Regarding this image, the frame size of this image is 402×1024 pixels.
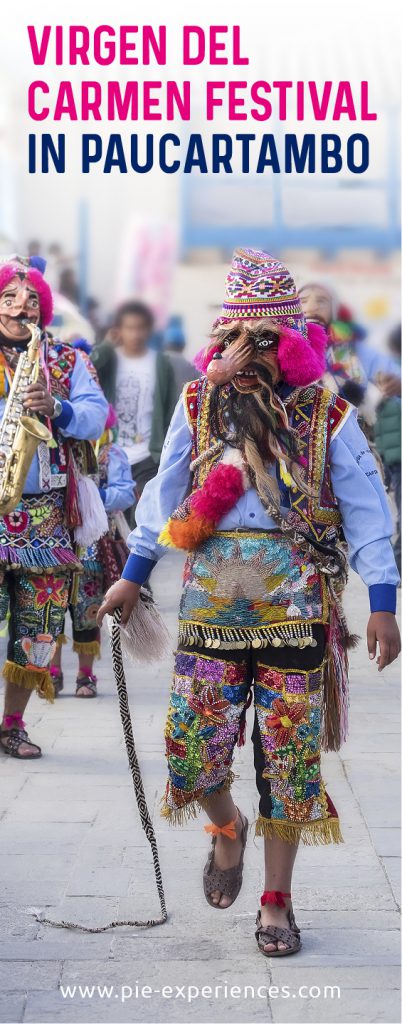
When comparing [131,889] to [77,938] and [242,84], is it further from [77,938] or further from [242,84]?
[242,84]

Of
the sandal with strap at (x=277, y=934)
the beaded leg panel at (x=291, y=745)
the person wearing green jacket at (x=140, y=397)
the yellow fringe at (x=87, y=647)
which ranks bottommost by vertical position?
the yellow fringe at (x=87, y=647)

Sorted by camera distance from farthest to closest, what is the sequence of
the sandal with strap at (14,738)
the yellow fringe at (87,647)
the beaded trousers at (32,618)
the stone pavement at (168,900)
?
the yellow fringe at (87,647)
the sandal with strap at (14,738)
the beaded trousers at (32,618)
the stone pavement at (168,900)

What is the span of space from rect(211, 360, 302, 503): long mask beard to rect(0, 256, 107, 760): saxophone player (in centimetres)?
177

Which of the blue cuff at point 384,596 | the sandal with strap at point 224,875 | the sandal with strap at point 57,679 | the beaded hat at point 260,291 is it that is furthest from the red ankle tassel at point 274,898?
the sandal with strap at point 57,679

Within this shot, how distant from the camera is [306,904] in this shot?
4.46 m

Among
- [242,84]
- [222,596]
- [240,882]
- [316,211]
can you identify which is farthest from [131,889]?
[316,211]

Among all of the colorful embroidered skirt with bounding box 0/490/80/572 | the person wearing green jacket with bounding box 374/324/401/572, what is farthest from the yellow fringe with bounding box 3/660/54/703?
the person wearing green jacket with bounding box 374/324/401/572

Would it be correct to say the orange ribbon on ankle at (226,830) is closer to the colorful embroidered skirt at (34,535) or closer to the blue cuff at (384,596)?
the blue cuff at (384,596)

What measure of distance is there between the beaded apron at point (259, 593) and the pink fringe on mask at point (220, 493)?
0.26 feet

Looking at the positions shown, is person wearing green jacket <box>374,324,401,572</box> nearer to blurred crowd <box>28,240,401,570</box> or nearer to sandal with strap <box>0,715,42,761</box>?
blurred crowd <box>28,240,401,570</box>

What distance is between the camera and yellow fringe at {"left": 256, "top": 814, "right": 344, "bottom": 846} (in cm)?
411

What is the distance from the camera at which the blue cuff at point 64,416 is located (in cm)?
589

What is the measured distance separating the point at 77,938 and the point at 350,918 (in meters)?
0.77

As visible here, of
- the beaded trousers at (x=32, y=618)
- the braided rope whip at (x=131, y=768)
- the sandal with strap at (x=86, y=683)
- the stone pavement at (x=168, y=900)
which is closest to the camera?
the stone pavement at (x=168, y=900)
